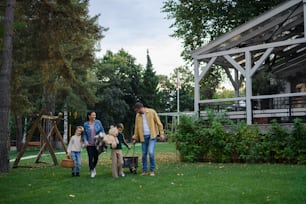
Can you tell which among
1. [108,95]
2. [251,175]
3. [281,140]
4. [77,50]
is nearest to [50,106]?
[77,50]

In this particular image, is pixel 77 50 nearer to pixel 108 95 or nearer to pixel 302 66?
pixel 302 66

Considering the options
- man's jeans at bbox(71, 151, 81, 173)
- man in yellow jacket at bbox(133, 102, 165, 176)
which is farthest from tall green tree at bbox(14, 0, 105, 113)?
man in yellow jacket at bbox(133, 102, 165, 176)

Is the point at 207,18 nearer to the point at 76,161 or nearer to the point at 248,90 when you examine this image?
the point at 248,90

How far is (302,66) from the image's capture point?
62.3 ft

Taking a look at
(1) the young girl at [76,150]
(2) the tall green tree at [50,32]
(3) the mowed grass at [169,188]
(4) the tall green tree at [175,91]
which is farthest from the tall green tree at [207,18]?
(4) the tall green tree at [175,91]

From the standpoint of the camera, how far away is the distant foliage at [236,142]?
1191 centimetres

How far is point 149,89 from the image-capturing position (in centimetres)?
5412

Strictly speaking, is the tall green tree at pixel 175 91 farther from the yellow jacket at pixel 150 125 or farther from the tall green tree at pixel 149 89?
the yellow jacket at pixel 150 125

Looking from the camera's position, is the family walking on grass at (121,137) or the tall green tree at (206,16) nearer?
the family walking on grass at (121,137)

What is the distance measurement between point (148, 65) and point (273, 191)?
49702 millimetres

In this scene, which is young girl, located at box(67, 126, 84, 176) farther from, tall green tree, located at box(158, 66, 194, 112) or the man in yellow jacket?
tall green tree, located at box(158, 66, 194, 112)

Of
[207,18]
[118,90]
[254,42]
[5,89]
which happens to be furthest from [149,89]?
[5,89]

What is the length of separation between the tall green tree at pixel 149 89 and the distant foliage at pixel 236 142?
4009 centimetres

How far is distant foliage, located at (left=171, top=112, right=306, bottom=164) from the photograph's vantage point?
39.1ft
